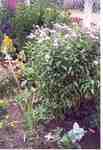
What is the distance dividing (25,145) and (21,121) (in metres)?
0.38

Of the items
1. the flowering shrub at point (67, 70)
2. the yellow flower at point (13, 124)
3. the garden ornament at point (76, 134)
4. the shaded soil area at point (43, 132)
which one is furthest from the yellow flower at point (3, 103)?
the garden ornament at point (76, 134)

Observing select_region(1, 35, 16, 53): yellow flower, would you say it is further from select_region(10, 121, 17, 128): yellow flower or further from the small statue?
select_region(10, 121, 17, 128): yellow flower

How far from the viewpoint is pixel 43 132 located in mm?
3645

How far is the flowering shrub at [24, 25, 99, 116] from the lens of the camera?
3539 mm

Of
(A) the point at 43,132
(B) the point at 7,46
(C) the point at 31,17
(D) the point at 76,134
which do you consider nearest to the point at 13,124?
(A) the point at 43,132

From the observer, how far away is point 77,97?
11.8ft

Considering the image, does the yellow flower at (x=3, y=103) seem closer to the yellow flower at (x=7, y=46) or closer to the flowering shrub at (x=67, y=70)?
the flowering shrub at (x=67, y=70)

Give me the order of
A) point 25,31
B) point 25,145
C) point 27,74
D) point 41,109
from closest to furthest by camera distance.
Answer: point 25,145 → point 41,109 → point 27,74 → point 25,31

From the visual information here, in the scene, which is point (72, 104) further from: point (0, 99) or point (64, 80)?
point (0, 99)

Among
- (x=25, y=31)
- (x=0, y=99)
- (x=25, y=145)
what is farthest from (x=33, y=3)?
(x=25, y=145)

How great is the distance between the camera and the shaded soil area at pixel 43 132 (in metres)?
3.48

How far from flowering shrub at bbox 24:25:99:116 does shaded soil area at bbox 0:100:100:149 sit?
0.46 feet

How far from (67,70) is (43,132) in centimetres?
61

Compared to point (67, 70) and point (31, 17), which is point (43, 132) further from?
point (31, 17)
